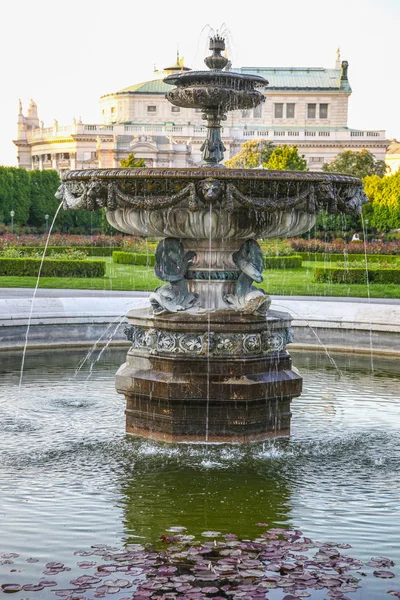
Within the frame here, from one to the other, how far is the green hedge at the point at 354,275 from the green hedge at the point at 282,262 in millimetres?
4074

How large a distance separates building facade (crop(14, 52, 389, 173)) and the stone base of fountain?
74.6 m

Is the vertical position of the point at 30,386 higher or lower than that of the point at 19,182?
lower

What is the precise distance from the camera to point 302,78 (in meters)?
97.8

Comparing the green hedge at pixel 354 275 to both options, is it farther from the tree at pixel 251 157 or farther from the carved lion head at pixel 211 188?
the tree at pixel 251 157

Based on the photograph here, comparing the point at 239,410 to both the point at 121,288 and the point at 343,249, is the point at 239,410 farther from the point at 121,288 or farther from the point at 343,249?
the point at 343,249

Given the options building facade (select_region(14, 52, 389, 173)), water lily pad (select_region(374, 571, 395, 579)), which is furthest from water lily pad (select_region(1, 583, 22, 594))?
building facade (select_region(14, 52, 389, 173))

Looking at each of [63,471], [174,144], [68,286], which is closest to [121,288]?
[68,286]

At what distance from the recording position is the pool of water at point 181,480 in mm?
6395

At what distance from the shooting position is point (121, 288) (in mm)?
24422

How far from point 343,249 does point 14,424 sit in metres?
26.6

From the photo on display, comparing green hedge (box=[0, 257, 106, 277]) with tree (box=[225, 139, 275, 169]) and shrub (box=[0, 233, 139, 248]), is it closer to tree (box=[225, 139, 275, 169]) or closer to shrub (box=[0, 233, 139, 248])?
shrub (box=[0, 233, 139, 248])

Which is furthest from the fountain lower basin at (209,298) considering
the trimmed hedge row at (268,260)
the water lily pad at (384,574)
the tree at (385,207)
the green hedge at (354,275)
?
the tree at (385,207)

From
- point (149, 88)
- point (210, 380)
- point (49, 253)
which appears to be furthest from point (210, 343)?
point (149, 88)

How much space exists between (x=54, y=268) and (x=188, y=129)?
6453 cm
